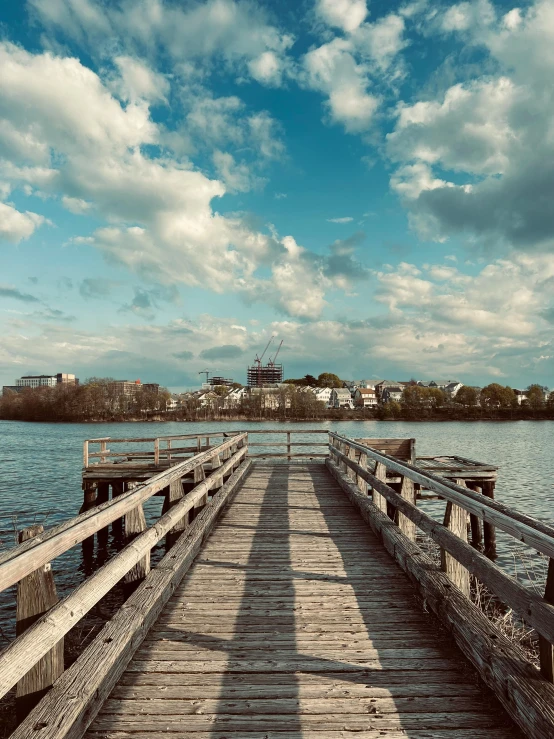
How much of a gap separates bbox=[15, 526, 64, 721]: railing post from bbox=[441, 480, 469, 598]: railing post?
3.07 m

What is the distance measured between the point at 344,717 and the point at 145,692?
4.06 ft

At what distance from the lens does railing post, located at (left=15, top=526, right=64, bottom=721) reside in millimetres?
2549

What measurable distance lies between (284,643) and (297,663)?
1.04ft

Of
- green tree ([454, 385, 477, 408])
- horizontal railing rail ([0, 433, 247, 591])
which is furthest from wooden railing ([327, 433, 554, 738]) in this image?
green tree ([454, 385, 477, 408])

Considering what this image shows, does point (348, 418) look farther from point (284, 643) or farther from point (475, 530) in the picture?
point (284, 643)

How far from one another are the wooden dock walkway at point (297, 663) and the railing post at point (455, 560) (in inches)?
16.5

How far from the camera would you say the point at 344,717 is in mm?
2734

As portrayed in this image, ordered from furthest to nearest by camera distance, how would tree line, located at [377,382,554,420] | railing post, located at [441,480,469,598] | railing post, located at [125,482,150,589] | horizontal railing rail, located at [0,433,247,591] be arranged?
tree line, located at [377,382,554,420]
railing post, located at [125,482,150,589]
railing post, located at [441,480,469,598]
horizontal railing rail, located at [0,433,247,591]

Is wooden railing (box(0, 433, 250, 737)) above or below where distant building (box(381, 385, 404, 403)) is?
below

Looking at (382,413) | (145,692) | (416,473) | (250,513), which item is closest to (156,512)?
(250,513)

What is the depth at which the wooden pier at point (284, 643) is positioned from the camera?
2561 mm

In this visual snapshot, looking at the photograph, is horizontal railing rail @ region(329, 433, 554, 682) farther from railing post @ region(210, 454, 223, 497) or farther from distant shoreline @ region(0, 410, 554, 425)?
distant shoreline @ region(0, 410, 554, 425)

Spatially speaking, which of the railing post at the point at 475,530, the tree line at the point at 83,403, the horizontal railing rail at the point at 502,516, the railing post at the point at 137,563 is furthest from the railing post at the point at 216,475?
the tree line at the point at 83,403

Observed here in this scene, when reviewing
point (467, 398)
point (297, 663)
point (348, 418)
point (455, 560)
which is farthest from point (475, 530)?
point (467, 398)
